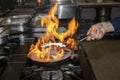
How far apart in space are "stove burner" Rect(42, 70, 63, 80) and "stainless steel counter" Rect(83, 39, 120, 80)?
230mm

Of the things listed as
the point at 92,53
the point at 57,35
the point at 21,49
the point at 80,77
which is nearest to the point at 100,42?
the point at 92,53

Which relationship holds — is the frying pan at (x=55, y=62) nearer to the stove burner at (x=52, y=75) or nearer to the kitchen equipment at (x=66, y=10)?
the stove burner at (x=52, y=75)

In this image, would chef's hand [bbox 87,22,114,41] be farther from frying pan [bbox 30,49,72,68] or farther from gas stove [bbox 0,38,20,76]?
gas stove [bbox 0,38,20,76]

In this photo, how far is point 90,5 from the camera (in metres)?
2.00

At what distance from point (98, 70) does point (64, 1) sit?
1303mm

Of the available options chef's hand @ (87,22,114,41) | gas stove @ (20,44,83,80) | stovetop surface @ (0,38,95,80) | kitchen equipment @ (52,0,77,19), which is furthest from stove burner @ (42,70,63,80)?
kitchen equipment @ (52,0,77,19)

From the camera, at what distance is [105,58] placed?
126cm

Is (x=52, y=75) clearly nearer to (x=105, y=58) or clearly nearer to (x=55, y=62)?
(x=55, y=62)

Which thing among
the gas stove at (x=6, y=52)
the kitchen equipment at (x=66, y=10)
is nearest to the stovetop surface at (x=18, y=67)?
the gas stove at (x=6, y=52)

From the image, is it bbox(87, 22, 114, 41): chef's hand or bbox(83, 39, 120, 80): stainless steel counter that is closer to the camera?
bbox(83, 39, 120, 80): stainless steel counter

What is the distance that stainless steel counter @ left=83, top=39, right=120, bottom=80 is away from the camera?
1.04m

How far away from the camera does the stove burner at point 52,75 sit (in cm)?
84

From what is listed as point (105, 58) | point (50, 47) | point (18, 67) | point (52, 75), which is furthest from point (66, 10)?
point (52, 75)

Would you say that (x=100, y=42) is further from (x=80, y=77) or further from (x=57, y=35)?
(x=80, y=77)
